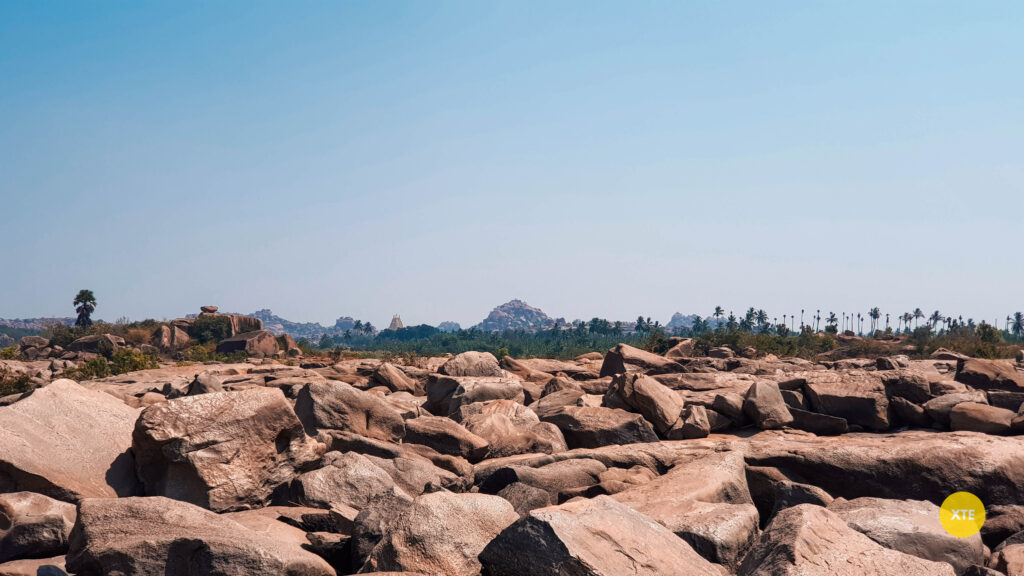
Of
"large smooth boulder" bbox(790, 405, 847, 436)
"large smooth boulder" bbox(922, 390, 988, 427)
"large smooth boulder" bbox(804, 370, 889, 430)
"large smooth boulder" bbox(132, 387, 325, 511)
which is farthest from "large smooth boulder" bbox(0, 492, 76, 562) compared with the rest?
"large smooth boulder" bbox(922, 390, 988, 427)

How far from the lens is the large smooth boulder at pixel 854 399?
16312 mm

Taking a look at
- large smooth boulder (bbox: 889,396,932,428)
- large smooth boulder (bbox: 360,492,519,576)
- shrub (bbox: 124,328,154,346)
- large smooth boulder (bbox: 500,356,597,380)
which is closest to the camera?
large smooth boulder (bbox: 360,492,519,576)

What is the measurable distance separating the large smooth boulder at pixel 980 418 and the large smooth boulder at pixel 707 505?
701 centimetres

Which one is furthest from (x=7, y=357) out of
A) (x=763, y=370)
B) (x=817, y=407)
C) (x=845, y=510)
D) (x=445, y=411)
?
(x=845, y=510)

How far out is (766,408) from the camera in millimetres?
15844

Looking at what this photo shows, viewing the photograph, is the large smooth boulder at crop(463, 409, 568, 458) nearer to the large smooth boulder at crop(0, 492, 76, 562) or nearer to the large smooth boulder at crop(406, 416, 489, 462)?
the large smooth boulder at crop(406, 416, 489, 462)

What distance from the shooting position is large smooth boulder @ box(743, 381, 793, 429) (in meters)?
15.8

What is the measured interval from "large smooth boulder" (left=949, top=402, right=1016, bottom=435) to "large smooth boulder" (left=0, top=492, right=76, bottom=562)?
15.8 m

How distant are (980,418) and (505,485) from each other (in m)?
10.7

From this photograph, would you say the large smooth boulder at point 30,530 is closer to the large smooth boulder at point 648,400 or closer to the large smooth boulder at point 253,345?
the large smooth boulder at point 648,400

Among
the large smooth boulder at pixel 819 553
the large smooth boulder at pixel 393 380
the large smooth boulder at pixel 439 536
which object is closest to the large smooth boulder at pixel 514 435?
the large smooth boulder at pixel 439 536

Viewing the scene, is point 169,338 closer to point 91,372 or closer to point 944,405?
point 91,372

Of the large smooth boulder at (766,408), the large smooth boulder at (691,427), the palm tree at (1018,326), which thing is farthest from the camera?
the palm tree at (1018,326)

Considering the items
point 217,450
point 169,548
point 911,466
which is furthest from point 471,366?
point 169,548
